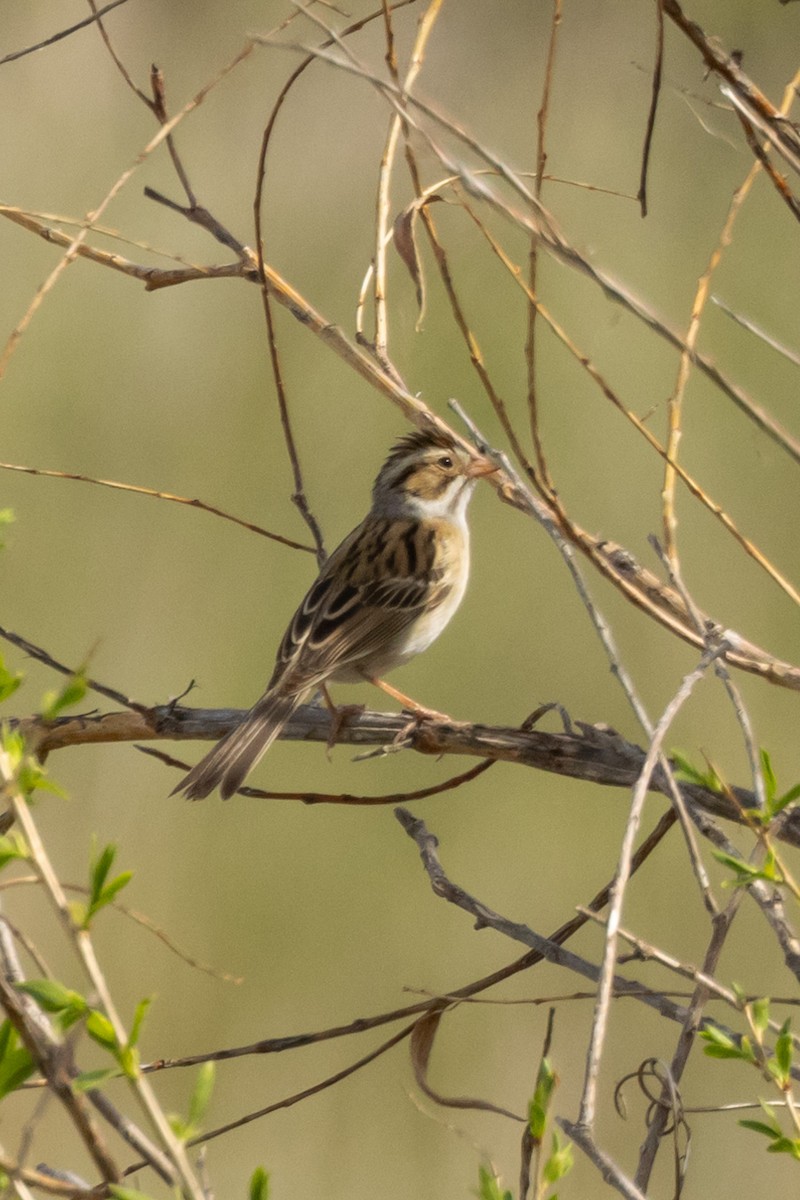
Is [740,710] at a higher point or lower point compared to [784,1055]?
higher

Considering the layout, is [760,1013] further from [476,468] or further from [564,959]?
[476,468]

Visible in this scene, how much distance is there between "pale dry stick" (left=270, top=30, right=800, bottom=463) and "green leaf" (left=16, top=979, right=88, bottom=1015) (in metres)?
0.84

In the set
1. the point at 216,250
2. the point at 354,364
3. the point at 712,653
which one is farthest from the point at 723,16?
the point at 712,653

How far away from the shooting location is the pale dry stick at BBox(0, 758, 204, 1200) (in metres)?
1.19

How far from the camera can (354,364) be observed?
2795mm

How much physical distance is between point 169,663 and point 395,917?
130 centimetres

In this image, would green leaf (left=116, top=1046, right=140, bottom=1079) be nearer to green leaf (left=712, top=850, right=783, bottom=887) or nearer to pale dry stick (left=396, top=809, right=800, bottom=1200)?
pale dry stick (left=396, top=809, right=800, bottom=1200)

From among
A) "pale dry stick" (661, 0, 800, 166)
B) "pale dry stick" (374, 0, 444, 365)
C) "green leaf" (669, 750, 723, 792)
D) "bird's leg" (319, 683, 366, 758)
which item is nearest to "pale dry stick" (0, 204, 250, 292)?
"pale dry stick" (374, 0, 444, 365)

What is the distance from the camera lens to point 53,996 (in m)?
1.25

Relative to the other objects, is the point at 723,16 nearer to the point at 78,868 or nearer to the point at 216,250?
the point at 216,250

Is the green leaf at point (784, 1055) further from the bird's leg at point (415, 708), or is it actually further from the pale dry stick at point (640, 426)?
the bird's leg at point (415, 708)

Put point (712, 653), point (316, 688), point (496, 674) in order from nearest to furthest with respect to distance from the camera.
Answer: point (712, 653)
point (316, 688)
point (496, 674)

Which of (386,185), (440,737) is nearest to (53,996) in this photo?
Result: (440,737)

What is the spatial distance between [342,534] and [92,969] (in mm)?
5155
